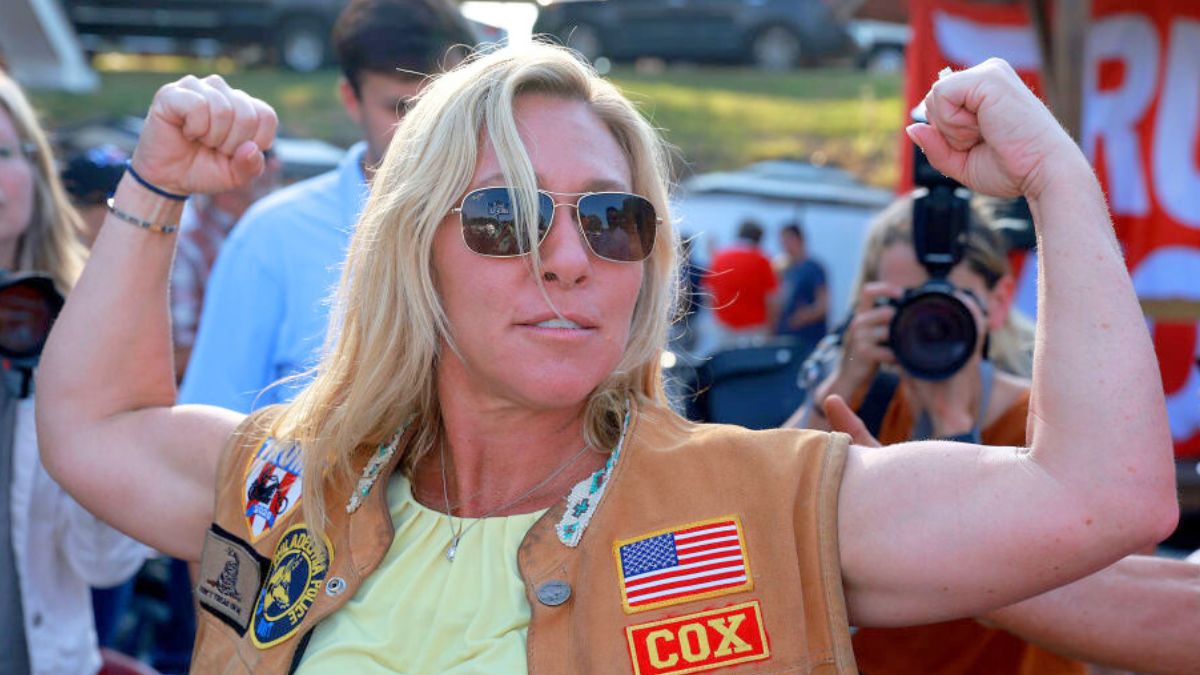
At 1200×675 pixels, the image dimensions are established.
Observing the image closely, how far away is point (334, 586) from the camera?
6.19 ft

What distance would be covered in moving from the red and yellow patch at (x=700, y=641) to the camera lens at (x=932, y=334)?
3.80ft

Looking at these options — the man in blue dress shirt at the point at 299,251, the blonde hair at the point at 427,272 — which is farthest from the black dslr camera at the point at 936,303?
the man in blue dress shirt at the point at 299,251

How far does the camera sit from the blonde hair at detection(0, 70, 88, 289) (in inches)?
119

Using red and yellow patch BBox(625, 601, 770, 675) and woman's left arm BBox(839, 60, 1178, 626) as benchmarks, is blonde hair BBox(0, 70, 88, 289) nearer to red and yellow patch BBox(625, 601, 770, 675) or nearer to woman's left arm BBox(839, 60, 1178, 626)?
red and yellow patch BBox(625, 601, 770, 675)

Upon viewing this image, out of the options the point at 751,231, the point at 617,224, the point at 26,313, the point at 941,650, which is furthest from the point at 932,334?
the point at 751,231

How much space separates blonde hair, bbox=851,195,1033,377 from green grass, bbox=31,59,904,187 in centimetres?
1269

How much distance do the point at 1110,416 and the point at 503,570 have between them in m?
0.83

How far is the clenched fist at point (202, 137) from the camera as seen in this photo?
217cm

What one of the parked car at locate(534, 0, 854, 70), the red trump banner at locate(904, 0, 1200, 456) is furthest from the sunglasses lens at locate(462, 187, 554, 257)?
the parked car at locate(534, 0, 854, 70)

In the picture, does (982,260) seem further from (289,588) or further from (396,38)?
(289,588)

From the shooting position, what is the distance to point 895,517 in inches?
64.7

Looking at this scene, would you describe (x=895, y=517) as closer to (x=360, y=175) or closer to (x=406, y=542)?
(x=406, y=542)

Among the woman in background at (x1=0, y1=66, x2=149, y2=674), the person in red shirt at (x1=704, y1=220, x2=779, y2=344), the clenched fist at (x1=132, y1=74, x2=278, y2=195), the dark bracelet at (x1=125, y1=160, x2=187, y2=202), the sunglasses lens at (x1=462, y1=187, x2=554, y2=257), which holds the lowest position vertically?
the person in red shirt at (x1=704, y1=220, x2=779, y2=344)

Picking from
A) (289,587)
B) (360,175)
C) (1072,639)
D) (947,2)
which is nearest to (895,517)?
(1072,639)
